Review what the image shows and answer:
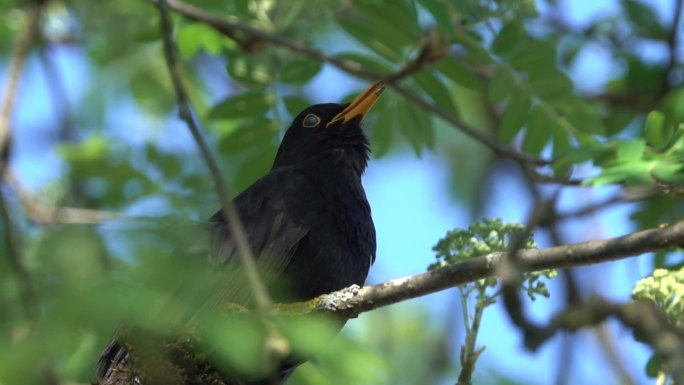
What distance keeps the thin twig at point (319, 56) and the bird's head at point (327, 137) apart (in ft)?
0.82

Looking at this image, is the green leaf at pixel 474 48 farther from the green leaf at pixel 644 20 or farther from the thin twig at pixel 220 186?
the green leaf at pixel 644 20

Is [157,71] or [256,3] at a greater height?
[157,71]

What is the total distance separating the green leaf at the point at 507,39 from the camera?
7012mm

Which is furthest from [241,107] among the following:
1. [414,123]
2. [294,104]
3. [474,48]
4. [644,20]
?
[644,20]

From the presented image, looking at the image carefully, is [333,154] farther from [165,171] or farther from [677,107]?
[677,107]

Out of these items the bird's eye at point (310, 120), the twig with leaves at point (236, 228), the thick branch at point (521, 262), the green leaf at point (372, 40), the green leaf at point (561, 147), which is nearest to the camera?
the twig with leaves at point (236, 228)

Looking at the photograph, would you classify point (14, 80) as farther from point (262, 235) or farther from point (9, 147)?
point (262, 235)

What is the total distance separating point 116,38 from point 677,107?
5593mm

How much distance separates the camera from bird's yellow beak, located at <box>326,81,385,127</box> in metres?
6.96

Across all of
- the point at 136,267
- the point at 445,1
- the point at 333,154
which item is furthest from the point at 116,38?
the point at 136,267

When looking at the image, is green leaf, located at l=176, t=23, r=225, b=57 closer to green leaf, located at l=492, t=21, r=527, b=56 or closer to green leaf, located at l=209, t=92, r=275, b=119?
green leaf, located at l=209, t=92, r=275, b=119

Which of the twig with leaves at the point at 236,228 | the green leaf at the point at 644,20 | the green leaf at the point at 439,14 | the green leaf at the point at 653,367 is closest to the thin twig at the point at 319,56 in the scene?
the green leaf at the point at 439,14

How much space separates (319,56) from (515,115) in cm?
133

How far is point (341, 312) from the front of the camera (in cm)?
495
